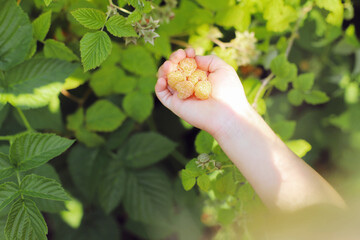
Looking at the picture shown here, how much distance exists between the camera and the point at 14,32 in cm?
91

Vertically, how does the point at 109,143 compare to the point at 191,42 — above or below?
below

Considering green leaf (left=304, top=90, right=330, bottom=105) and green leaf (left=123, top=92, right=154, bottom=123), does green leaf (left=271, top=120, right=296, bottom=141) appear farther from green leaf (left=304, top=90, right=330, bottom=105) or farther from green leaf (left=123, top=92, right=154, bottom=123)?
green leaf (left=123, top=92, right=154, bottom=123)

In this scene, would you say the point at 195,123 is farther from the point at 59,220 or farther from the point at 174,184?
the point at 59,220

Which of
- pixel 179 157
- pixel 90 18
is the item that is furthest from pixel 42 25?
pixel 179 157

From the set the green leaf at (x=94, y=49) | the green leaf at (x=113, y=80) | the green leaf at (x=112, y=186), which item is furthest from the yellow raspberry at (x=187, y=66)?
the green leaf at (x=112, y=186)

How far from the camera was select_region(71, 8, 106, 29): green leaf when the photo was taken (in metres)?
0.73

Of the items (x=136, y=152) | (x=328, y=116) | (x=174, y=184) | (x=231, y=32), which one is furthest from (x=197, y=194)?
(x=328, y=116)

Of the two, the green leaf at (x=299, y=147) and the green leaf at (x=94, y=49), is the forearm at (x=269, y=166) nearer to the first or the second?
the green leaf at (x=299, y=147)

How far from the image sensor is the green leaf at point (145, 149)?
126cm

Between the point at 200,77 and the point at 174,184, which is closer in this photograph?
the point at 200,77

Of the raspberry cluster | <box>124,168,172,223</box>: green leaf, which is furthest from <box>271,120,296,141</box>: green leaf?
<box>124,168,172,223</box>: green leaf

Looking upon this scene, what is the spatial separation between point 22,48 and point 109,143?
0.53 meters

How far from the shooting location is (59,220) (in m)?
1.43

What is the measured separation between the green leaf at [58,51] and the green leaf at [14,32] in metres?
0.07
